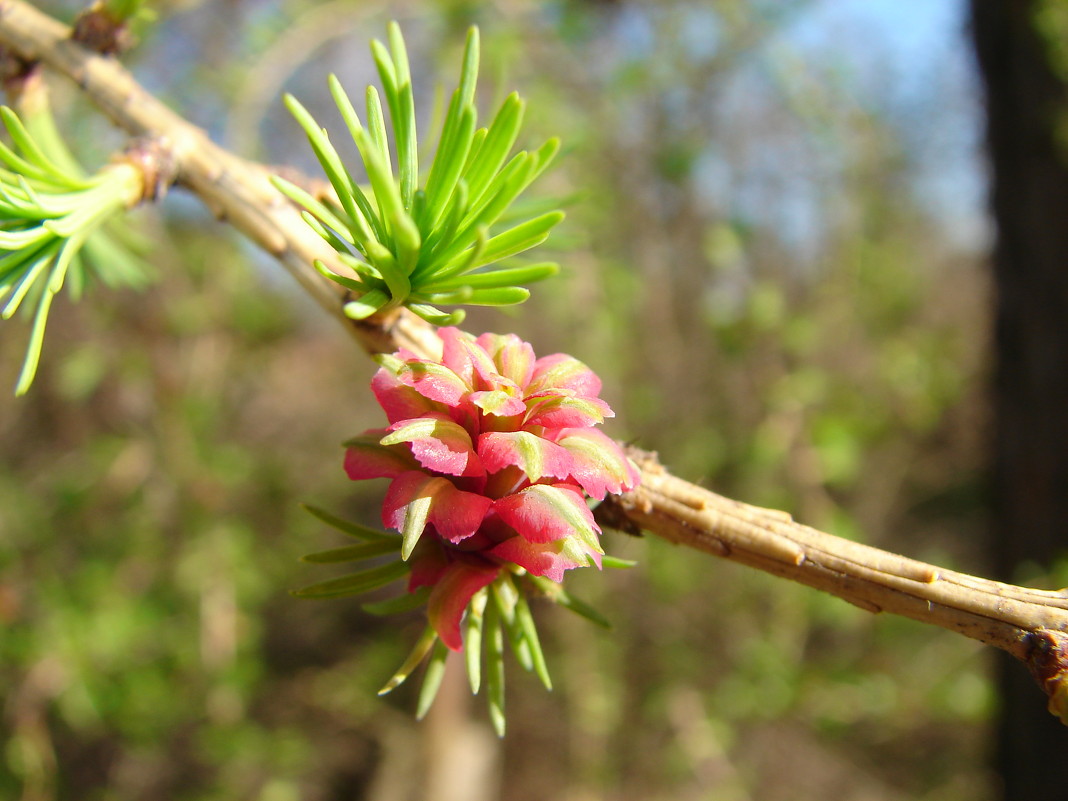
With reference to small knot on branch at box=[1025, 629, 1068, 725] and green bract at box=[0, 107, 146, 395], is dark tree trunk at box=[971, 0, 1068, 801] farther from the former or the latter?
green bract at box=[0, 107, 146, 395]

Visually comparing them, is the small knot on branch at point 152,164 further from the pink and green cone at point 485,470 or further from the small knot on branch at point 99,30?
the pink and green cone at point 485,470

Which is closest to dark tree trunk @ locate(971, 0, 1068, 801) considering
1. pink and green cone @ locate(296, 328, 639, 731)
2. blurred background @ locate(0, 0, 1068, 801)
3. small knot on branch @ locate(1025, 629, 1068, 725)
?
blurred background @ locate(0, 0, 1068, 801)

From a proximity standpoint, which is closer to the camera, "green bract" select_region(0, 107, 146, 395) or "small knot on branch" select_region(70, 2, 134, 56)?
"green bract" select_region(0, 107, 146, 395)

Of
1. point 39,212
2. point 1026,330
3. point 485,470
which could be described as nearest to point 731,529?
point 485,470

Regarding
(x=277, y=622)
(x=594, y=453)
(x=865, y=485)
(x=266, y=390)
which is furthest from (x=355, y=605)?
(x=594, y=453)

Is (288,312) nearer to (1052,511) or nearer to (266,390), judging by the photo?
(266,390)

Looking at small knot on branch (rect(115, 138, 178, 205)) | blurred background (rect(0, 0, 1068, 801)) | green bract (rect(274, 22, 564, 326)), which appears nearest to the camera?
green bract (rect(274, 22, 564, 326))
